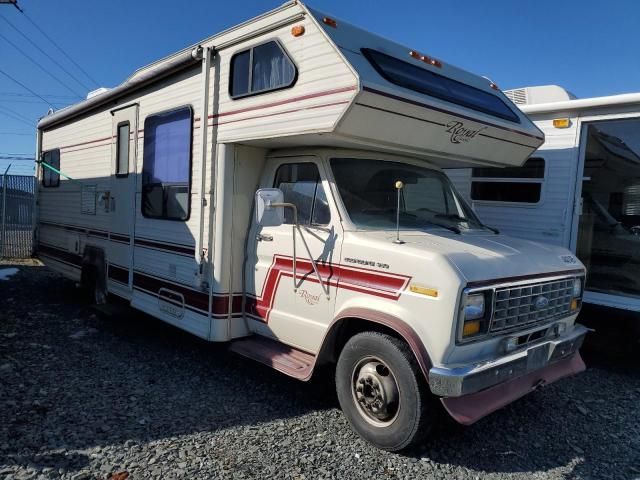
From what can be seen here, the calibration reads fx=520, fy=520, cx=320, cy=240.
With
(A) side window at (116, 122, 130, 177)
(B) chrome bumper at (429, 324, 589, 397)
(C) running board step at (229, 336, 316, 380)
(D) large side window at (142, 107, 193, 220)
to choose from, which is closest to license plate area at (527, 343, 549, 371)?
(B) chrome bumper at (429, 324, 589, 397)

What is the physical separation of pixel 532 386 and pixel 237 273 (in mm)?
2522

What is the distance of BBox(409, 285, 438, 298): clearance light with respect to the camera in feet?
10.4

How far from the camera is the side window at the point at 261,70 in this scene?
395 cm

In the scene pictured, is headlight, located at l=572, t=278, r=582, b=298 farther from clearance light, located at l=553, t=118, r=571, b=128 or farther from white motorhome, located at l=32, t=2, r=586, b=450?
clearance light, located at l=553, t=118, r=571, b=128

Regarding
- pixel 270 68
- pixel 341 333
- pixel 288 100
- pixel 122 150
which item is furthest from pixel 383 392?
pixel 122 150

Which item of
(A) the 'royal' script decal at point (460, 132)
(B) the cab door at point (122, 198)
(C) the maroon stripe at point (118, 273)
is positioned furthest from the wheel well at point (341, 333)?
(C) the maroon stripe at point (118, 273)

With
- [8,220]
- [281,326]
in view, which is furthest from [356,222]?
[8,220]

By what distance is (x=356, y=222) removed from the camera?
12.7ft

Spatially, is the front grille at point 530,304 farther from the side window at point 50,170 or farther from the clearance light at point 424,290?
the side window at point 50,170

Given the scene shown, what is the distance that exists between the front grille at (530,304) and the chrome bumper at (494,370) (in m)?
0.19

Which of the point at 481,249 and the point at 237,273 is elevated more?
the point at 481,249

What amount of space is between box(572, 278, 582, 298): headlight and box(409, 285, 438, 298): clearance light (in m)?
1.63

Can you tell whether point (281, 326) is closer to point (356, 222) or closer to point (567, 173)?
point (356, 222)

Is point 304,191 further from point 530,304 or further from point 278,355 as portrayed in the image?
point 530,304
